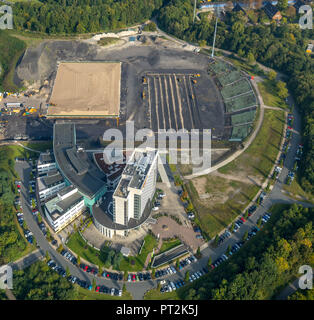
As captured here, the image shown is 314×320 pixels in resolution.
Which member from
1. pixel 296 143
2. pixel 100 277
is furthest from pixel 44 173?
pixel 296 143

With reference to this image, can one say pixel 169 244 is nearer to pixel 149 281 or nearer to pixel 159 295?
pixel 149 281

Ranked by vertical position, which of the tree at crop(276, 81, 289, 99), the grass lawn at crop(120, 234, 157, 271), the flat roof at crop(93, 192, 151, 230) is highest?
the tree at crop(276, 81, 289, 99)

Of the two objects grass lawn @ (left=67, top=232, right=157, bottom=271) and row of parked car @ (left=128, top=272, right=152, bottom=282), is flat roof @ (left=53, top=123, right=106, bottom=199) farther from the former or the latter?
row of parked car @ (left=128, top=272, right=152, bottom=282)

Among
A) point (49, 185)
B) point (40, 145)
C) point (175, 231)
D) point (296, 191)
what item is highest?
point (296, 191)

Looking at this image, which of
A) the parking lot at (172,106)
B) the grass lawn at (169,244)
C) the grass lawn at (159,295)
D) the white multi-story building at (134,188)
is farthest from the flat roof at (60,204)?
the parking lot at (172,106)

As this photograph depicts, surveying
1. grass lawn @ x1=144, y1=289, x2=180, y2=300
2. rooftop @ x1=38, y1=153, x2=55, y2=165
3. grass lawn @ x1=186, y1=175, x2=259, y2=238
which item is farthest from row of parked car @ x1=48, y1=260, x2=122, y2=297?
rooftop @ x1=38, y1=153, x2=55, y2=165

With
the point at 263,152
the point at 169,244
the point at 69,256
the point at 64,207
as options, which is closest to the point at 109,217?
the point at 64,207

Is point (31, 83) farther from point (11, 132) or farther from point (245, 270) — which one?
point (245, 270)
